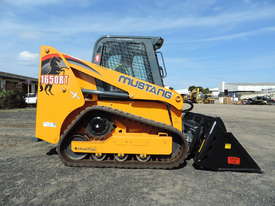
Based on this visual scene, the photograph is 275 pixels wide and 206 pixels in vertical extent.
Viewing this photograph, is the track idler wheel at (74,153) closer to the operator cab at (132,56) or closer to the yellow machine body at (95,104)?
the yellow machine body at (95,104)

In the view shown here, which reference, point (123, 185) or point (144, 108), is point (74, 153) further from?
point (144, 108)

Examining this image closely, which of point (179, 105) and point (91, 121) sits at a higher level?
point (179, 105)

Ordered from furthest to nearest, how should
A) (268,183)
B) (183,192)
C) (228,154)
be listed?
(228,154) → (268,183) → (183,192)

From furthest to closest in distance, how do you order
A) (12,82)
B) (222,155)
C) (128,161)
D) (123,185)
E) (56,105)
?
(12,82), (56,105), (128,161), (222,155), (123,185)

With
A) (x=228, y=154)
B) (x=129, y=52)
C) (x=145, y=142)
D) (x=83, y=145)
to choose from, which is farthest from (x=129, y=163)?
(x=129, y=52)

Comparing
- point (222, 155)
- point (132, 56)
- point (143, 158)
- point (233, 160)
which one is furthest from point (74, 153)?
point (233, 160)

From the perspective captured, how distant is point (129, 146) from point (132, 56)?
174 cm

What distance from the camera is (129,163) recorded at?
13.1 feet

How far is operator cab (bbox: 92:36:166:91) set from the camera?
14.2ft

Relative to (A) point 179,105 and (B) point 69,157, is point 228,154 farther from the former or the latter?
(B) point 69,157

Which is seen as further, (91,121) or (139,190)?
(91,121)

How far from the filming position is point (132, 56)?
439cm

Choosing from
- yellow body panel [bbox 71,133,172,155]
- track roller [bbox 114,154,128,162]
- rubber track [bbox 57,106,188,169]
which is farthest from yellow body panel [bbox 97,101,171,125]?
track roller [bbox 114,154,128,162]

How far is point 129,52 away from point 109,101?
1.05 metres
